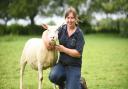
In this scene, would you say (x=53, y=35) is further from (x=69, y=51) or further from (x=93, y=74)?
(x=93, y=74)

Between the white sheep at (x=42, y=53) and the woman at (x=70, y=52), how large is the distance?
21 centimetres

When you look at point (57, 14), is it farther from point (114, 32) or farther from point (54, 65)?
point (54, 65)

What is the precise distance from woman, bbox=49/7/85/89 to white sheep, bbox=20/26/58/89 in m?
0.21

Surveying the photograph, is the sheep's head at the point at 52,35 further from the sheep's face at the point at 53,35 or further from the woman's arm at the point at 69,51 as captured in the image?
the woman's arm at the point at 69,51

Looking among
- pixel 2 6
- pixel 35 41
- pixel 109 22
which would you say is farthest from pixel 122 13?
pixel 35 41

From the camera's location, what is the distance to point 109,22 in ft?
154

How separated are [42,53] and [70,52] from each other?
122 cm

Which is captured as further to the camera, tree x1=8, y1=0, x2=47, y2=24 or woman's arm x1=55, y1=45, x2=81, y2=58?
tree x1=8, y1=0, x2=47, y2=24

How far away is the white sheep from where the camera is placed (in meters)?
9.04

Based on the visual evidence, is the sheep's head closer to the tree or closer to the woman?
the woman

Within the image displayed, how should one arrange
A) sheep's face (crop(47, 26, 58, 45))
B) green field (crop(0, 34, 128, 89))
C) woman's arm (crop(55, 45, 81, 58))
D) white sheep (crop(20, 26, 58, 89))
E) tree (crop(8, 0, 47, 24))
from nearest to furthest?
1. woman's arm (crop(55, 45, 81, 58))
2. sheep's face (crop(47, 26, 58, 45))
3. white sheep (crop(20, 26, 58, 89))
4. green field (crop(0, 34, 128, 89))
5. tree (crop(8, 0, 47, 24))

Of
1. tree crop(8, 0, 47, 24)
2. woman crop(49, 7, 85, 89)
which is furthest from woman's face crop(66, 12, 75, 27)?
tree crop(8, 0, 47, 24)

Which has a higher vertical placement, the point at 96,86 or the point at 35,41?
the point at 35,41

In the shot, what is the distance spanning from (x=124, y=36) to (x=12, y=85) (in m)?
32.1
